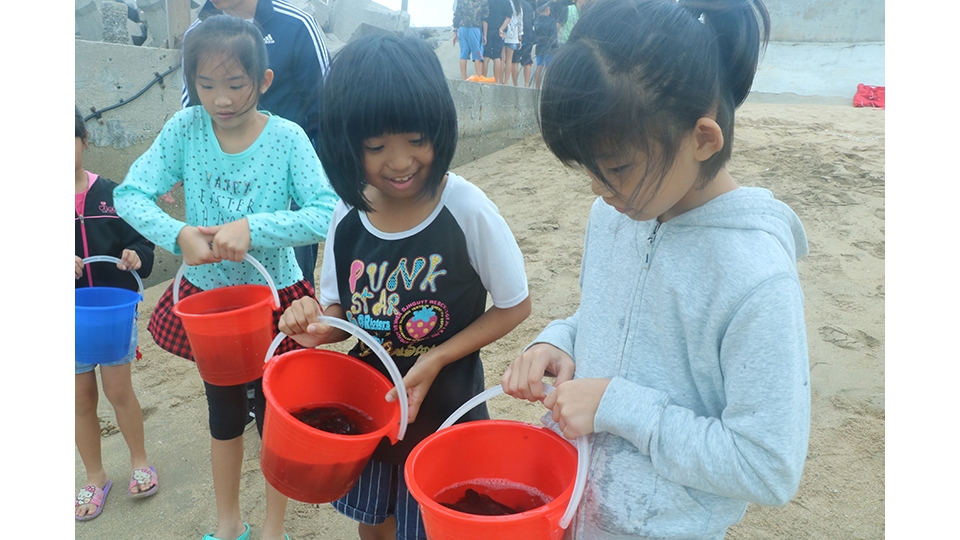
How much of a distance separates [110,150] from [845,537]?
4.93 meters

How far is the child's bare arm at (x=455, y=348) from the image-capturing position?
58.1 inches

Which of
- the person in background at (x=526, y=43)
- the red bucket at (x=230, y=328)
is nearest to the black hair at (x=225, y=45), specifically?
the red bucket at (x=230, y=328)

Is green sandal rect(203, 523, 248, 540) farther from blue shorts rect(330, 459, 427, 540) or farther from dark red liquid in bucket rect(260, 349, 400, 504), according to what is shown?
dark red liquid in bucket rect(260, 349, 400, 504)

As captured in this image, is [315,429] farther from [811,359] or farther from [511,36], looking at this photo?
[511,36]

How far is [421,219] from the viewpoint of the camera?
156 cm

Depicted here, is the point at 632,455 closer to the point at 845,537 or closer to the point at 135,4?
the point at 845,537

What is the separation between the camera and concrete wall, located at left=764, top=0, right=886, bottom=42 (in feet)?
44.8

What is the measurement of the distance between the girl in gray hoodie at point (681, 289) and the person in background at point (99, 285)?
196 cm

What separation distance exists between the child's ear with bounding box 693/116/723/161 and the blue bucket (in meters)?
1.94

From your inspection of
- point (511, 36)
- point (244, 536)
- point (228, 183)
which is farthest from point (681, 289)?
point (511, 36)

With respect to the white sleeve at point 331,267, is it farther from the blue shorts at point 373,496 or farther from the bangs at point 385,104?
the blue shorts at point 373,496

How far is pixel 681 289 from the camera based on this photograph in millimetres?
1059

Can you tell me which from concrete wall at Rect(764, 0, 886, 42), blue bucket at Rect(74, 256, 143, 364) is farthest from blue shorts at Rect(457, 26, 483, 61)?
blue bucket at Rect(74, 256, 143, 364)

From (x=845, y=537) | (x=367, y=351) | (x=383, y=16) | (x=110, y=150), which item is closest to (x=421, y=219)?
(x=367, y=351)
